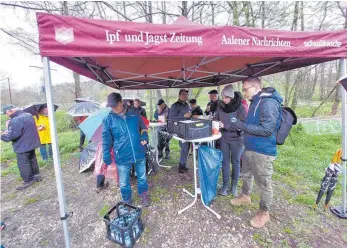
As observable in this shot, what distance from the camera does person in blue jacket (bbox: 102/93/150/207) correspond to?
2.45m

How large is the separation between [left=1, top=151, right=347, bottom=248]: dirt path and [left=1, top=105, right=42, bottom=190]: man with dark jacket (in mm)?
706

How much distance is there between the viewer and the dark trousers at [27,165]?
3.96 metres

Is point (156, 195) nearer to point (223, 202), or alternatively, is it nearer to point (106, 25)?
point (223, 202)

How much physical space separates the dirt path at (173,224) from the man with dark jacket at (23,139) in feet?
2.32

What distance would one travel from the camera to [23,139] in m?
3.91

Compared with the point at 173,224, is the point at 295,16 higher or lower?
higher

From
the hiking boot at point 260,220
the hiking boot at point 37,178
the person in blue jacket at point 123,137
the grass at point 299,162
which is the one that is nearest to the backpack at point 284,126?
the hiking boot at point 260,220

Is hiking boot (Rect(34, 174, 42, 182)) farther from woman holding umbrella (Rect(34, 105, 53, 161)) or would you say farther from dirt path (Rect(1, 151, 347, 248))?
woman holding umbrella (Rect(34, 105, 53, 161))

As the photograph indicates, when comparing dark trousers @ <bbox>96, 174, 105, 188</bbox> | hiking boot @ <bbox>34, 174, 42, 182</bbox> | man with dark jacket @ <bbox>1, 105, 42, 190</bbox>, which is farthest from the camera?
hiking boot @ <bbox>34, 174, 42, 182</bbox>

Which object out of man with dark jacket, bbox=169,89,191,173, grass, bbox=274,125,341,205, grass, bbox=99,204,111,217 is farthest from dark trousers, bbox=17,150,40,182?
grass, bbox=274,125,341,205

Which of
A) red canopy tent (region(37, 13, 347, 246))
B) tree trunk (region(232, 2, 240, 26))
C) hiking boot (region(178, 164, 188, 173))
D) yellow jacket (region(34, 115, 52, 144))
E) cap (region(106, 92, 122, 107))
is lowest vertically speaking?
A: hiking boot (region(178, 164, 188, 173))

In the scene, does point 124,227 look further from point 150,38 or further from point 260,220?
point 150,38

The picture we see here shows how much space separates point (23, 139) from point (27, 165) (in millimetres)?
606

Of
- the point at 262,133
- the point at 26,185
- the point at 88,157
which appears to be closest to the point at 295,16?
the point at 262,133
